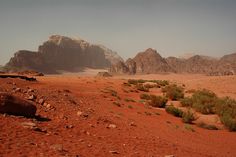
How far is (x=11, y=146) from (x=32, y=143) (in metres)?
0.61

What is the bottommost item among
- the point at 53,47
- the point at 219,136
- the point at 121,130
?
the point at 219,136

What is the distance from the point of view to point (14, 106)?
9.70 meters

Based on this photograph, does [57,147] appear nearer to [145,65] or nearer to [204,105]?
[204,105]

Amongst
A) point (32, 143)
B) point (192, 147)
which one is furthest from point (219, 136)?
point (32, 143)

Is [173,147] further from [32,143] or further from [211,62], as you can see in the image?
[211,62]

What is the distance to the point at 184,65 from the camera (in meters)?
125

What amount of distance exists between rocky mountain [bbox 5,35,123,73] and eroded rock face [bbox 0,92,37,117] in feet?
329

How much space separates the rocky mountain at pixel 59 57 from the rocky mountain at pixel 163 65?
3503cm

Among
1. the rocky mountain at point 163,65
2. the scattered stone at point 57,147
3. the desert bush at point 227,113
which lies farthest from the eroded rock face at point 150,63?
the scattered stone at point 57,147

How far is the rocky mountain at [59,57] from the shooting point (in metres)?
118

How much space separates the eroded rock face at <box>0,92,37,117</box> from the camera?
9.44 m

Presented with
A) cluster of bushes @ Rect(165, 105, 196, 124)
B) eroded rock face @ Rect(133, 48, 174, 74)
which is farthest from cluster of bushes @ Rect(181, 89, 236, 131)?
eroded rock face @ Rect(133, 48, 174, 74)

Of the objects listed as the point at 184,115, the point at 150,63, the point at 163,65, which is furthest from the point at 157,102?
the point at 150,63

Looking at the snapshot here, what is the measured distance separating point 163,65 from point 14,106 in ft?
346
